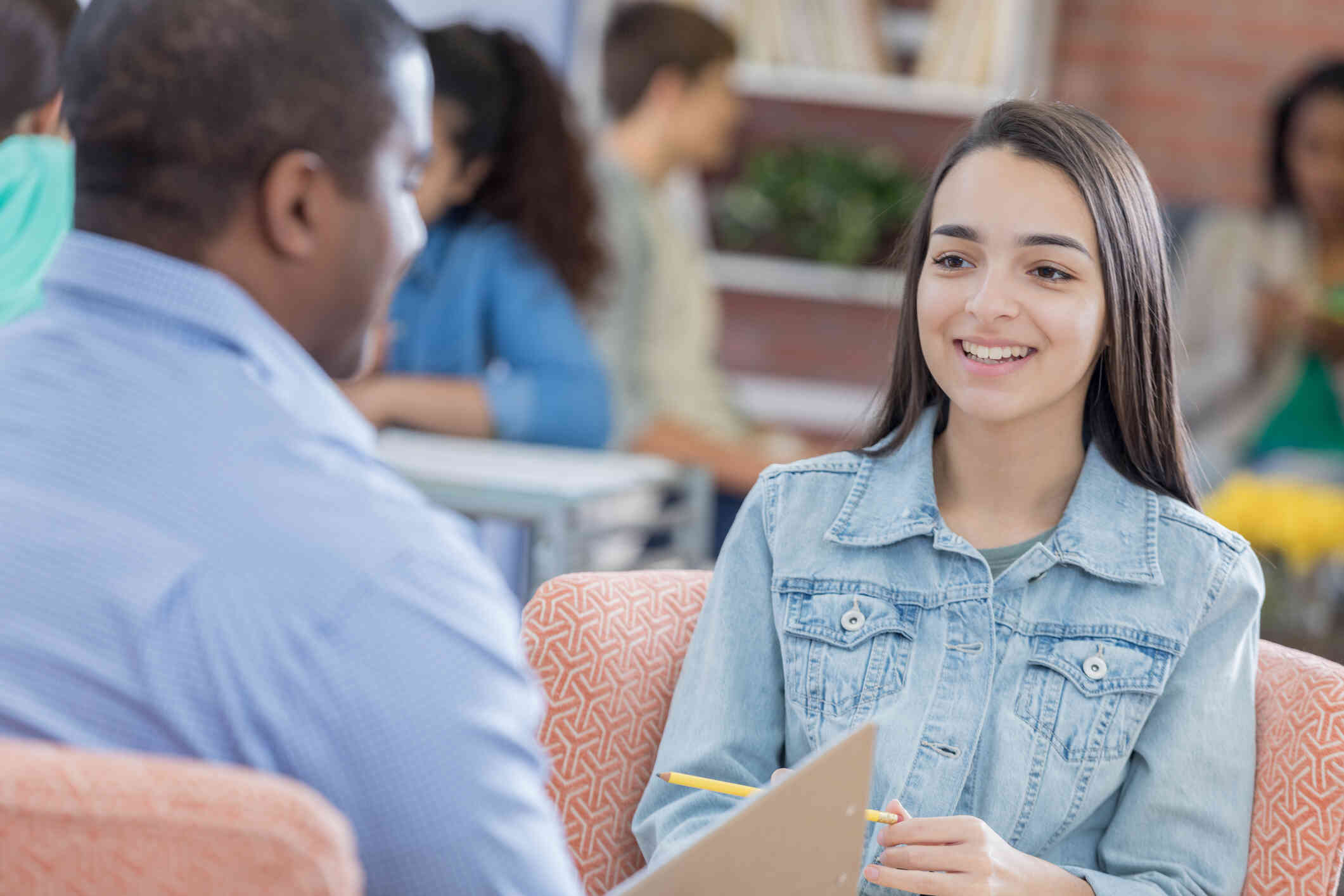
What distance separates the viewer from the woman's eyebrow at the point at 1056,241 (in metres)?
1.19

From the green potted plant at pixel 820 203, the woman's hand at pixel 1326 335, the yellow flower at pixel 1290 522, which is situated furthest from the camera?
the green potted plant at pixel 820 203

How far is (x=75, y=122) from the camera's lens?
2.51 ft

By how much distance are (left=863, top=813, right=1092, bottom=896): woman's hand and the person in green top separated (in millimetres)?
1010

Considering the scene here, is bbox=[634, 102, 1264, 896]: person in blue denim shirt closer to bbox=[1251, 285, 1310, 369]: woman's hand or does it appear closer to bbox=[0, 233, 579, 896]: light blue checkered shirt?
bbox=[0, 233, 579, 896]: light blue checkered shirt

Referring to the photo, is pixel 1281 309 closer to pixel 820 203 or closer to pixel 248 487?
pixel 820 203

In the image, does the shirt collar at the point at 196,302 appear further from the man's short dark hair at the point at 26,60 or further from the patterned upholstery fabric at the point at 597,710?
the man's short dark hair at the point at 26,60

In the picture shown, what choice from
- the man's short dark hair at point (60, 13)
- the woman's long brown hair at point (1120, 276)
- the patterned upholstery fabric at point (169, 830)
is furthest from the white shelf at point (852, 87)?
the patterned upholstery fabric at point (169, 830)

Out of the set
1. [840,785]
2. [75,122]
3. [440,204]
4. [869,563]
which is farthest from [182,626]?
[440,204]

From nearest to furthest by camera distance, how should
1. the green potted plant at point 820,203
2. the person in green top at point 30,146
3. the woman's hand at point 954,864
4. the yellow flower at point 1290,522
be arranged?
1. the woman's hand at point 954,864
2. the person in green top at point 30,146
3. the yellow flower at point 1290,522
4. the green potted plant at point 820,203

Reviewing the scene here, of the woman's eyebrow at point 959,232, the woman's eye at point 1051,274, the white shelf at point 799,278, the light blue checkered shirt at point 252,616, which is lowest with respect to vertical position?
the white shelf at point 799,278

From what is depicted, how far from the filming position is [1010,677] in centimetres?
118

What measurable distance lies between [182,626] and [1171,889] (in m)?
0.76

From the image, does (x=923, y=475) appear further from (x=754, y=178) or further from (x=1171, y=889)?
(x=754, y=178)

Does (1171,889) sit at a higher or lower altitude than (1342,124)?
lower
